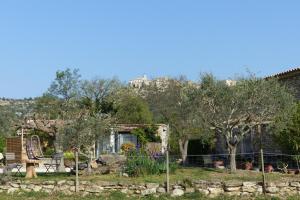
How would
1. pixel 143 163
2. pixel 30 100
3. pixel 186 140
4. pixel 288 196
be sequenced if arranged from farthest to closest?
pixel 30 100 < pixel 186 140 < pixel 143 163 < pixel 288 196

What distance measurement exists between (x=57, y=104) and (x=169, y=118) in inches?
433

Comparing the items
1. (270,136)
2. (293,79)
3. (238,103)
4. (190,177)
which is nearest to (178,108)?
(270,136)

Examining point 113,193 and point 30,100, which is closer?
point 113,193

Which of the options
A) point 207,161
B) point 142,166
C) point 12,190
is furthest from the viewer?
point 207,161

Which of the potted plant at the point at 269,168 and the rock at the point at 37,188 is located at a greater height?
the potted plant at the point at 269,168

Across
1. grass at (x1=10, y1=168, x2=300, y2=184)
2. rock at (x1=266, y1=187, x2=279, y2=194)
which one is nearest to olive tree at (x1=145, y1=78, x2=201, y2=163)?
grass at (x1=10, y1=168, x2=300, y2=184)

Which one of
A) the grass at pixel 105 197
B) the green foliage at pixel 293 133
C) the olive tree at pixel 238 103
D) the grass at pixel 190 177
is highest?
the olive tree at pixel 238 103

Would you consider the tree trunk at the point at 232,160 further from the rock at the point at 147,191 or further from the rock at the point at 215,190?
the rock at the point at 147,191

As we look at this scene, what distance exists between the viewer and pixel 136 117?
139 feet

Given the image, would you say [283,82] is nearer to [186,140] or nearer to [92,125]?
[186,140]

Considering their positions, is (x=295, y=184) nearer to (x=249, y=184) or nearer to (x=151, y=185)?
(x=249, y=184)

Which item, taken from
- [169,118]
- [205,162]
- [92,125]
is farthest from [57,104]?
[92,125]

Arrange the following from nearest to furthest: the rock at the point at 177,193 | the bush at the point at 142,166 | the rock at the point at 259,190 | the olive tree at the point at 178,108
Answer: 1. the rock at the point at 177,193
2. the rock at the point at 259,190
3. the bush at the point at 142,166
4. the olive tree at the point at 178,108

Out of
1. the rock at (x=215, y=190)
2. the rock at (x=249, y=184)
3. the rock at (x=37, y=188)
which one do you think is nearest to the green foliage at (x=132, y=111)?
the rock at (x=37, y=188)
